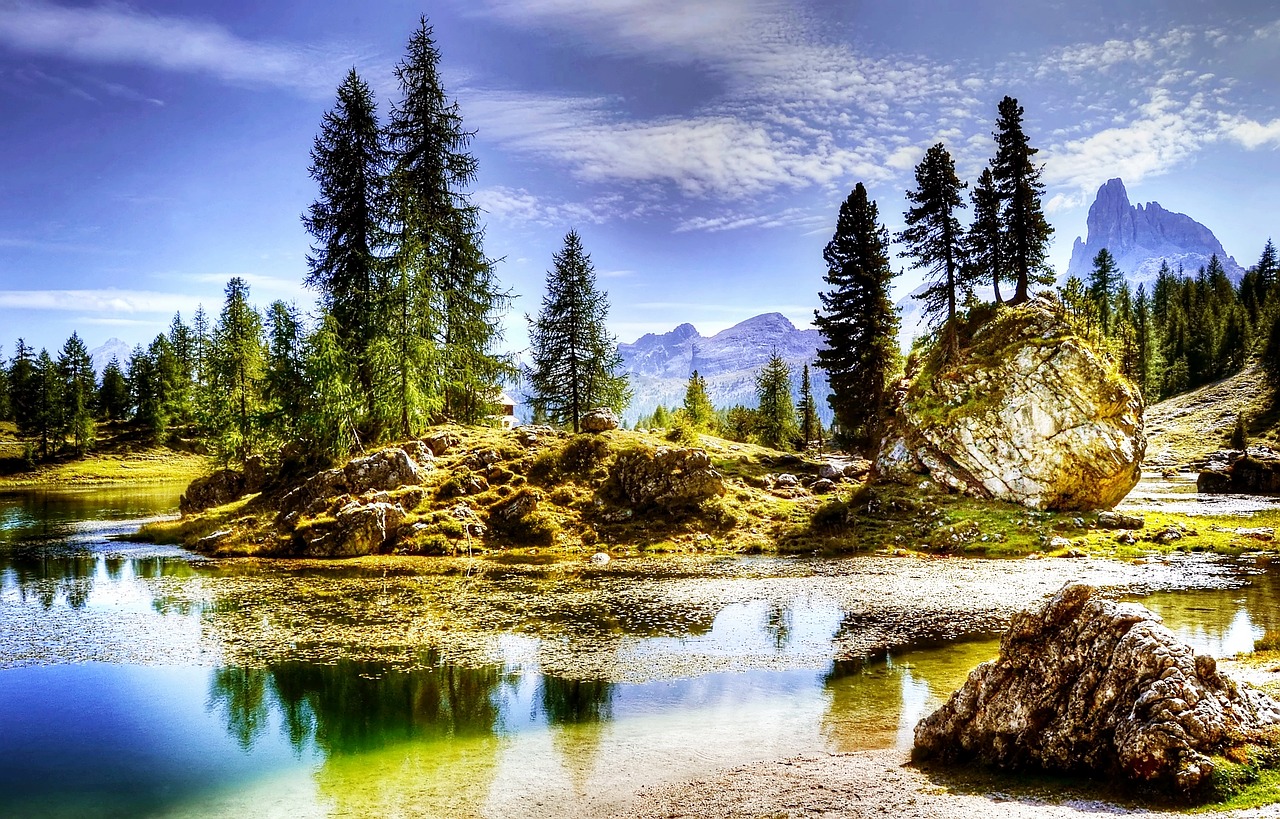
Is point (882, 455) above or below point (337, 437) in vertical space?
below

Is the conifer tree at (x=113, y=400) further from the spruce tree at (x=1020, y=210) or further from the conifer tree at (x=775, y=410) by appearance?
the spruce tree at (x=1020, y=210)

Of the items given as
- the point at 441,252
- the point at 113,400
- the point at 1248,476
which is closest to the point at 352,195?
the point at 441,252

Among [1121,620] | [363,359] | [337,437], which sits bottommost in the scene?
[1121,620]

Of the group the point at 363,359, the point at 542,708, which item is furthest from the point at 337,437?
the point at 542,708

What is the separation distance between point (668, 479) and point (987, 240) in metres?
28.9

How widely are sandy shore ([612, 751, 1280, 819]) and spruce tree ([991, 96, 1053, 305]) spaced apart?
4482cm

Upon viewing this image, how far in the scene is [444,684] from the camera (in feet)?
65.0

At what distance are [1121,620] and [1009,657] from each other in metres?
2.16

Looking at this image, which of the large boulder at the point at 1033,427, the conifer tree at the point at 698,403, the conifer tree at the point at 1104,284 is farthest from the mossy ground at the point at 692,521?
the conifer tree at the point at 1104,284

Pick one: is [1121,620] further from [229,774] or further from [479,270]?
[479,270]

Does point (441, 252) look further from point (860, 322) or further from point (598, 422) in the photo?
point (860, 322)

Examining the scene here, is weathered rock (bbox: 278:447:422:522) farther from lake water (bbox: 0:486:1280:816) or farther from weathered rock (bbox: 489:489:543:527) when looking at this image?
lake water (bbox: 0:486:1280:816)

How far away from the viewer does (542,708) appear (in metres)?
17.9

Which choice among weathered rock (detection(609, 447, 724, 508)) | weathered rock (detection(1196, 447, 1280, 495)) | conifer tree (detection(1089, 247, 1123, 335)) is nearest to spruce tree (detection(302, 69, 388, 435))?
weathered rock (detection(609, 447, 724, 508))
